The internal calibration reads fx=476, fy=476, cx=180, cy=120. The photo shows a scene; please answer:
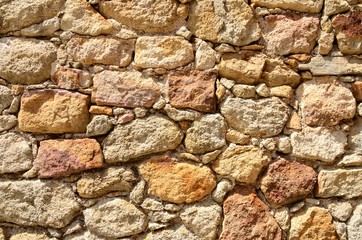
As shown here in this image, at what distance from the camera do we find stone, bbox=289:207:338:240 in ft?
5.61

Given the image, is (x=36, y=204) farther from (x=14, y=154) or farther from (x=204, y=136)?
(x=204, y=136)

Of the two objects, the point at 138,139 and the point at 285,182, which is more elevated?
the point at 138,139

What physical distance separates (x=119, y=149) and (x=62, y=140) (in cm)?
21

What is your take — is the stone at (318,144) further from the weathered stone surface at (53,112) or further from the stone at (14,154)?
the stone at (14,154)

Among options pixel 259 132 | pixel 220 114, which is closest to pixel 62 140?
pixel 220 114

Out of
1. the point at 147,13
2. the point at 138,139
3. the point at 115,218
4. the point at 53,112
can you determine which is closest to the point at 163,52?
the point at 147,13

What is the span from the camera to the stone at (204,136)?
1.70 meters

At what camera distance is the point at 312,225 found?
1715mm

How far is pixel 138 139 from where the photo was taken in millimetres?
1692

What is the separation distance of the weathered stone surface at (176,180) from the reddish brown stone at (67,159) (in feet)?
0.57

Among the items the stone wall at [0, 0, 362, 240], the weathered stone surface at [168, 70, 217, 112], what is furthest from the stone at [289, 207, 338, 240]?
the weathered stone surface at [168, 70, 217, 112]

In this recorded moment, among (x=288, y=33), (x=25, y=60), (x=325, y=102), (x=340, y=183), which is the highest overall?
(x=288, y=33)

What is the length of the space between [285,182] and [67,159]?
30.8 inches

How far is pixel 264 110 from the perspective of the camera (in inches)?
68.1
